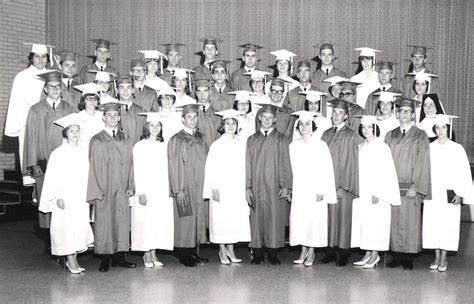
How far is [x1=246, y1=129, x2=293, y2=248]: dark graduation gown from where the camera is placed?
21.7ft

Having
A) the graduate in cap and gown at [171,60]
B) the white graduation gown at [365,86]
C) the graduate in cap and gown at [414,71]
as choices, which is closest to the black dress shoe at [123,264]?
the graduate in cap and gown at [171,60]

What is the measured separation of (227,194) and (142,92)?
1.91 m

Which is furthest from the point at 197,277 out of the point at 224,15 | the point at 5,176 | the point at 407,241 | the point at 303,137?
the point at 224,15

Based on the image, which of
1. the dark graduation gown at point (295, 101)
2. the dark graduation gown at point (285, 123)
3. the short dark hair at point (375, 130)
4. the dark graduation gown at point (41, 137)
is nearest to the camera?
the short dark hair at point (375, 130)

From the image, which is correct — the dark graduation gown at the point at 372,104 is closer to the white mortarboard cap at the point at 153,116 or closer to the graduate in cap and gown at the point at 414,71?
the graduate in cap and gown at the point at 414,71

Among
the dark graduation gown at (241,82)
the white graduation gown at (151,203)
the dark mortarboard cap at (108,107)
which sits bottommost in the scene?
the white graduation gown at (151,203)

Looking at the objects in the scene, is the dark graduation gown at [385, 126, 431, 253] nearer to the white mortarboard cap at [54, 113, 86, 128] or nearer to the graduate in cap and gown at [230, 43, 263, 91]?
the graduate in cap and gown at [230, 43, 263, 91]

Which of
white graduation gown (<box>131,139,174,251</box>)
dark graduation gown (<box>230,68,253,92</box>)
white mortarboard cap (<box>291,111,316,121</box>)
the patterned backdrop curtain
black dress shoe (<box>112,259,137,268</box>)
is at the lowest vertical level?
black dress shoe (<box>112,259,137,268</box>)

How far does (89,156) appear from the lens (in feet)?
20.5

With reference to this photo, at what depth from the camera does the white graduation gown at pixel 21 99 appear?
7.98m

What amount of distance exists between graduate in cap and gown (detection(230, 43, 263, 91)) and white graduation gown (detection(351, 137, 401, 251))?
2.16 metres

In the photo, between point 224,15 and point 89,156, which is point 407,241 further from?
point 224,15

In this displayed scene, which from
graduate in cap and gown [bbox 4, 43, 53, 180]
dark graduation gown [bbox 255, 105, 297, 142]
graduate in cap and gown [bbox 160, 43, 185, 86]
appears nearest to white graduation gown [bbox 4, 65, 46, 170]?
graduate in cap and gown [bbox 4, 43, 53, 180]

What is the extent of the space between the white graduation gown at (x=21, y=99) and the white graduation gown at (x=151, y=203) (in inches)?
96.9
